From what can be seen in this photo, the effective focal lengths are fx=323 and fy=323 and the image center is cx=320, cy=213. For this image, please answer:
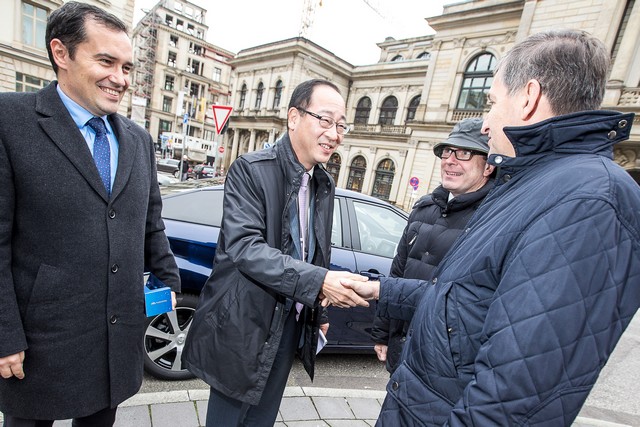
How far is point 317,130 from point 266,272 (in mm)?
796

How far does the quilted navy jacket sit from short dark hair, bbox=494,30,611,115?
0.09m

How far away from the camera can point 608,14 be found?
14.9m

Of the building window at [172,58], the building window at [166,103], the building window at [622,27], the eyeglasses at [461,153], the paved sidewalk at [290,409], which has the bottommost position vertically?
the paved sidewalk at [290,409]

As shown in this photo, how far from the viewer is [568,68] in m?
0.91

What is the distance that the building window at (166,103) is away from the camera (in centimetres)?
5556

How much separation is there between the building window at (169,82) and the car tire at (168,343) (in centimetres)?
6231

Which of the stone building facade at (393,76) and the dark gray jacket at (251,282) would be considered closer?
the dark gray jacket at (251,282)

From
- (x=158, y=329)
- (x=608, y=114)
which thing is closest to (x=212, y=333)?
(x=158, y=329)

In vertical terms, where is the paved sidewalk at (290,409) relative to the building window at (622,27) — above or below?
below

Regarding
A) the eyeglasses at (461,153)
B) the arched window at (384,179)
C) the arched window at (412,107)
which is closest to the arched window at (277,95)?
the arched window at (412,107)

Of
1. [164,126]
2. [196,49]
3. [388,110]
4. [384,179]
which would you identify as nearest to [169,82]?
[164,126]

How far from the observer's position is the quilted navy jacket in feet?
2.41

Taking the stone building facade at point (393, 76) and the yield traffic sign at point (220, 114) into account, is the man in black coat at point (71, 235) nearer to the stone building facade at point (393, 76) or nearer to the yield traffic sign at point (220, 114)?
the yield traffic sign at point (220, 114)

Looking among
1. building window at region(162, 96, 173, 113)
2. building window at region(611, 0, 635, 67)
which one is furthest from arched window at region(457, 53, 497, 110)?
building window at region(162, 96, 173, 113)
